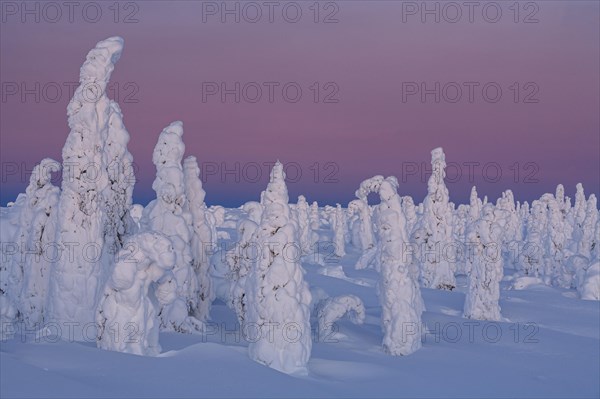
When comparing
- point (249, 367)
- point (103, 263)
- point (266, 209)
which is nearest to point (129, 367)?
point (249, 367)

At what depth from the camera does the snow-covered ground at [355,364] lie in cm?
911

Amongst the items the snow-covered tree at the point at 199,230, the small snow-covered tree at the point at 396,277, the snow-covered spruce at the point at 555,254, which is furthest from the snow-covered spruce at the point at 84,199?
the snow-covered spruce at the point at 555,254

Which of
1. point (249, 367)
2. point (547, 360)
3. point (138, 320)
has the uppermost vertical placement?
point (138, 320)

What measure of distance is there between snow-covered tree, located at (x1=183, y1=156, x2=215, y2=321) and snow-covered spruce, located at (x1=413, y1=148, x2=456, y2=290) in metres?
17.9

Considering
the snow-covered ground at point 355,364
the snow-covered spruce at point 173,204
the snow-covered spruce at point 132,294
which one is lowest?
the snow-covered ground at point 355,364

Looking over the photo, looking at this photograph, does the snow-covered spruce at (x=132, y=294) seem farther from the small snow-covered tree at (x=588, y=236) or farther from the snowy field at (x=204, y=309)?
the small snow-covered tree at (x=588, y=236)

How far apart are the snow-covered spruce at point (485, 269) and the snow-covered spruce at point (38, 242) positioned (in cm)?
1444

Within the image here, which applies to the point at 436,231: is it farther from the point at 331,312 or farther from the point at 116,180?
the point at 116,180

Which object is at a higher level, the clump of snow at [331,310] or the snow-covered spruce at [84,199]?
the snow-covered spruce at [84,199]

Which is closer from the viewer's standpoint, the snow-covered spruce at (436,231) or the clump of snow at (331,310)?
the clump of snow at (331,310)

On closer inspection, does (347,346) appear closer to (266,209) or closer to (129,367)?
(266,209)

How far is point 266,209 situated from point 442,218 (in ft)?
78.6

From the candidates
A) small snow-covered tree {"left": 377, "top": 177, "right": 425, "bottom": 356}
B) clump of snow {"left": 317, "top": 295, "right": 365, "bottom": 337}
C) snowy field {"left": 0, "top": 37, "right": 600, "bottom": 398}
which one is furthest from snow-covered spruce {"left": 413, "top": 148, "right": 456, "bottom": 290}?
small snow-covered tree {"left": 377, "top": 177, "right": 425, "bottom": 356}

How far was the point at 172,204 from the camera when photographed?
17359mm
